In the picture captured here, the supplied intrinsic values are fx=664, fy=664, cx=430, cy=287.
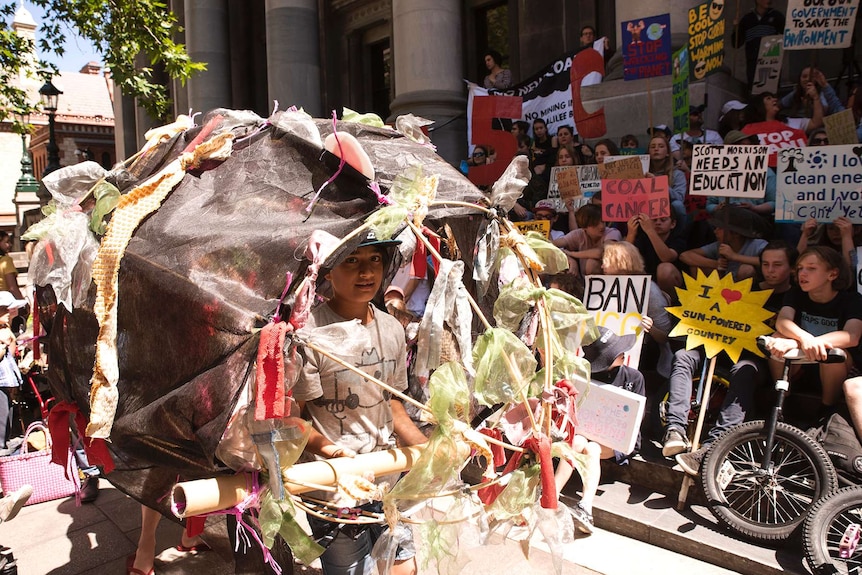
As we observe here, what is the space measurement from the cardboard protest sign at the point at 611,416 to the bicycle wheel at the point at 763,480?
0.55m

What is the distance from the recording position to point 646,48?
7227 mm

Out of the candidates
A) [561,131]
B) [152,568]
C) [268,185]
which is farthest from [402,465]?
[561,131]

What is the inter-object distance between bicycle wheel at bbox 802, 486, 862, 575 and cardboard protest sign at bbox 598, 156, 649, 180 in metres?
3.40

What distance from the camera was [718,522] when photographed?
4.54 metres

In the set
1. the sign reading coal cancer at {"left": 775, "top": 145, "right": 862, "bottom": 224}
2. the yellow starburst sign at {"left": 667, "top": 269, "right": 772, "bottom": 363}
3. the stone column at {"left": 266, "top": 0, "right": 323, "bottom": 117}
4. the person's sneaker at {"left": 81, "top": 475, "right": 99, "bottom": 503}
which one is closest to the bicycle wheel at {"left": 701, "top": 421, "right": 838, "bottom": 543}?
the yellow starburst sign at {"left": 667, "top": 269, "right": 772, "bottom": 363}

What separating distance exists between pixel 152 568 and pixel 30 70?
28.5ft

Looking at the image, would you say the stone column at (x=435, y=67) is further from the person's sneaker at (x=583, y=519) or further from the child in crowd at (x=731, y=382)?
the person's sneaker at (x=583, y=519)

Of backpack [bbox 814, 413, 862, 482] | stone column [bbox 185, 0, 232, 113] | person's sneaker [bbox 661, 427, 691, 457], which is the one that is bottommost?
person's sneaker [bbox 661, 427, 691, 457]

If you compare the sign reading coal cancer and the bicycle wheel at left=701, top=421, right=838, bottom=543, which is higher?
the sign reading coal cancer

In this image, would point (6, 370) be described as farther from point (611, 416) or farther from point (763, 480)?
point (763, 480)

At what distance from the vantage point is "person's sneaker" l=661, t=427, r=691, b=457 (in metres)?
4.89

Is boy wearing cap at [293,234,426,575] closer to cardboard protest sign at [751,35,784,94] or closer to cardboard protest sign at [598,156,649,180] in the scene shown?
cardboard protest sign at [598,156,649,180]

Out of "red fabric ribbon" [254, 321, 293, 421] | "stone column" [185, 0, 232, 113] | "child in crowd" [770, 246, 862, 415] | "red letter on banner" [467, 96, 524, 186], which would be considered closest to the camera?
"red fabric ribbon" [254, 321, 293, 421]

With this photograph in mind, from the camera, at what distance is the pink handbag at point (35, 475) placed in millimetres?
5098
